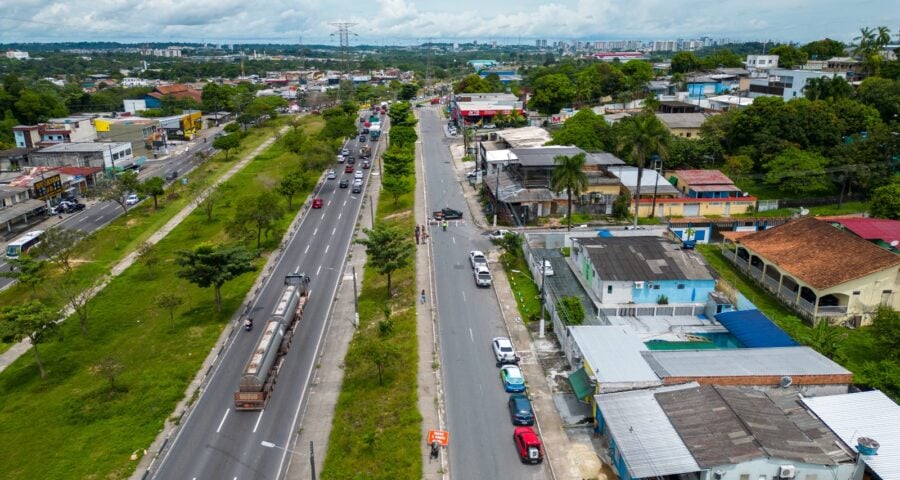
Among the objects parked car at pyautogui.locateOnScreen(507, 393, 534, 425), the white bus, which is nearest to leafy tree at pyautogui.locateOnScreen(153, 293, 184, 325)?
the white bus

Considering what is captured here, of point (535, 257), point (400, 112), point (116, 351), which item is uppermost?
point (400, 112)

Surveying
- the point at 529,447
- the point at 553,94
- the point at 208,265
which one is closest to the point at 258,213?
the point at 208,265

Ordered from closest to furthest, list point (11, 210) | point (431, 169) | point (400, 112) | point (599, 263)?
point (599, 263) < point (11, 210) < point (431, 169) < point (400, 112)

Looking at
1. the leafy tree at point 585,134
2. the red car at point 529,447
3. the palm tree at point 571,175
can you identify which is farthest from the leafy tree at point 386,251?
the leafy tree at point 585,134

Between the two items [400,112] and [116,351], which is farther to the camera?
[400,112]

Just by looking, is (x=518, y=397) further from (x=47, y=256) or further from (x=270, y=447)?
(x=47, y=256)

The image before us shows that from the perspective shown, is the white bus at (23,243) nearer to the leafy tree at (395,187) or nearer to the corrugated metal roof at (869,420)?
the leafy tree at (395,187)

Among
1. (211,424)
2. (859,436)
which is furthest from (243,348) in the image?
(859,436)
